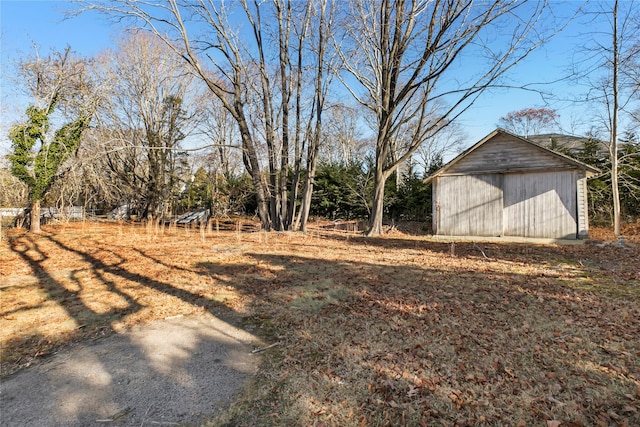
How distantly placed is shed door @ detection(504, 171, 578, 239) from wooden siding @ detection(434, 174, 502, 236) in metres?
0.37


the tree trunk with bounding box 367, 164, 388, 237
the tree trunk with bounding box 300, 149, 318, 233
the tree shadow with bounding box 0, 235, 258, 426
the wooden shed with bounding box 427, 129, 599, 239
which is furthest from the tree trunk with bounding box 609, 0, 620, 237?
the tree shadow with bounding box 0, 235, 258, 426

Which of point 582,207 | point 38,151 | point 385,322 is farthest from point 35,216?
point 582,207

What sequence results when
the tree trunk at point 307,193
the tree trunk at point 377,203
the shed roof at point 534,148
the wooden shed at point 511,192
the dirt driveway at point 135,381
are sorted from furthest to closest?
the tree trunk at point 307,193 < the tree trunk at point 377,203 < the wooden shed at point 511,192 < the shed roof at point 534,148 < the dirt driveway at point 135,381

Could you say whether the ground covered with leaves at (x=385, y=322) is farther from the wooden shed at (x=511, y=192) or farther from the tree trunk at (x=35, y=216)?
the tree trunk at (x=35, y=216)

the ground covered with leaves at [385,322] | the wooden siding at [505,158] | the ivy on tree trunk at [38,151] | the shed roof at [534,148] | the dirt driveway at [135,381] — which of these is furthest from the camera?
the ivy on tree trunk at [38,151]

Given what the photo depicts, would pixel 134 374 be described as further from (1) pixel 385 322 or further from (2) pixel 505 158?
(2) pixel 505 158

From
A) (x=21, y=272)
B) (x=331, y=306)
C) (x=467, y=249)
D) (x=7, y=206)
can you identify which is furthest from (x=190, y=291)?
(x=7, y=206)

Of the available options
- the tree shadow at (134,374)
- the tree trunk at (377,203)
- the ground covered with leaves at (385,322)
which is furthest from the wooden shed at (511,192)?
the tree shadow at (134,374)

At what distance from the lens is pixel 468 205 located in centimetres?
1261

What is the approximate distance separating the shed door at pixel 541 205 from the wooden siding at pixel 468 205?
37 centimetres

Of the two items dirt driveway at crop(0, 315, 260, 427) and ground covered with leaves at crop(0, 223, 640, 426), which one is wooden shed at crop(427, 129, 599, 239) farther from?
dirt driveway at crop(0, 315, 260, 427)

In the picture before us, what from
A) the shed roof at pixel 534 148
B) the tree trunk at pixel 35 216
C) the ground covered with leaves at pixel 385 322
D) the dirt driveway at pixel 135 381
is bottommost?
the dirt driveway at pixel 135 381

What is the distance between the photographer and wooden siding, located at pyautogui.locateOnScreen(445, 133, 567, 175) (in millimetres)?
11344

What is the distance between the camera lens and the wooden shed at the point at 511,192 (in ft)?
36.1
